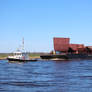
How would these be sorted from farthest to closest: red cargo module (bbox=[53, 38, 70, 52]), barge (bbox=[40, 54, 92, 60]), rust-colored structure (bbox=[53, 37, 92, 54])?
rust-colored structure (bbox=[53, 37, 92, 54]) → red cargo module (bbox=[53, 38, 70, 52]) → barge (bbox=[40, 54, 92, 60])

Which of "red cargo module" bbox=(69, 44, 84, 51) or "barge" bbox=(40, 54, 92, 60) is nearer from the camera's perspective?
"barge" bbox=(40, 54, 92, 60)

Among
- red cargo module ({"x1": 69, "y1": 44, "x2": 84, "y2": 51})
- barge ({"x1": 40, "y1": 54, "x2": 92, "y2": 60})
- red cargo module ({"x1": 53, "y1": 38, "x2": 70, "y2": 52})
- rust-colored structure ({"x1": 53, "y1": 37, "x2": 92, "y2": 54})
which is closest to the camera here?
barge ({"x1": 40, "y1": 54, "x2": 92, "y2": 60})

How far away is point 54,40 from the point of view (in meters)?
117

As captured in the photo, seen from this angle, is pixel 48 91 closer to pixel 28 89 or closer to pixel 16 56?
pixel 28 89

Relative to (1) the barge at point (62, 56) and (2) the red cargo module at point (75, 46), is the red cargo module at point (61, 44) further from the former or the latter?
(1) the barge at point (62, 56)

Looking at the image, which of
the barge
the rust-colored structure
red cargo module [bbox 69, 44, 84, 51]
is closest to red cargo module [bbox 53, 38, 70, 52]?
the rust-colored structure

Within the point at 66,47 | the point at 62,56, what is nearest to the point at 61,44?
the point at 66,47

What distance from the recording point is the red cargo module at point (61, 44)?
11795 centimetres

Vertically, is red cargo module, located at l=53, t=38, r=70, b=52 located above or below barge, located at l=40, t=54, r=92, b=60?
above

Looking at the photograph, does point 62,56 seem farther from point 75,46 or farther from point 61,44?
point 75,46

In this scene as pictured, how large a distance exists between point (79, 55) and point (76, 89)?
90.0m

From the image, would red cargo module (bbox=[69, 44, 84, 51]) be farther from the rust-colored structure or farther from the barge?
the barge

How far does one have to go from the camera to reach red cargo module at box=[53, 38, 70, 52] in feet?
387

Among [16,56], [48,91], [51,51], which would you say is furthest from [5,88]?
[51,51]
